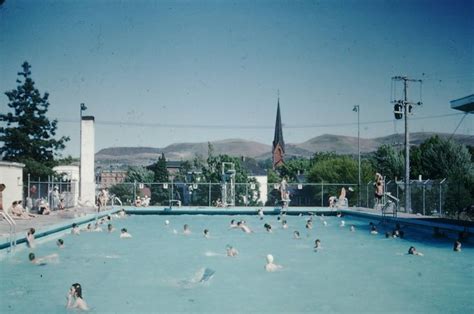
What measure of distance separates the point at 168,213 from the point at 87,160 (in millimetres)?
6259

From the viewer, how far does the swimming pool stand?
9609mm

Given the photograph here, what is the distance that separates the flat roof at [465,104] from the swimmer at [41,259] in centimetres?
1549

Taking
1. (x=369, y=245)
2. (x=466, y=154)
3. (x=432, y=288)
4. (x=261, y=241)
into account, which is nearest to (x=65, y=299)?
(x=432, y=288)

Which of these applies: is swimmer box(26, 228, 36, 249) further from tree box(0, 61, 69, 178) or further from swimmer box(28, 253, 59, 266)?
tree box(0, 61, 69, 178)

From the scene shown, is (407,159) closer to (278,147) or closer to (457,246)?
(457,246)

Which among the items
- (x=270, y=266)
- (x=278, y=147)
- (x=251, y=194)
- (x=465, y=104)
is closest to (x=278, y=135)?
(x=278, y=147)

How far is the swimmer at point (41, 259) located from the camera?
509 inches

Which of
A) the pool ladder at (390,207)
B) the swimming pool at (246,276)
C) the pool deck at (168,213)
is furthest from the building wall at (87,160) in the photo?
the pool ladder at (390,207)

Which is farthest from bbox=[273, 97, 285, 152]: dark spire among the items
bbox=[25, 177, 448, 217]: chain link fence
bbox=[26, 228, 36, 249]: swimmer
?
bbox=[26, 228, 36, 249]: swimmer

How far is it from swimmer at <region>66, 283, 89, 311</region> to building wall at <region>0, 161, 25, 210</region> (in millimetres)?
14563

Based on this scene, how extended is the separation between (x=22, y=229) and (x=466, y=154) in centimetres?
4060

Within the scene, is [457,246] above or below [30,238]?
below

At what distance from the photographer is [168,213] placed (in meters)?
30.4

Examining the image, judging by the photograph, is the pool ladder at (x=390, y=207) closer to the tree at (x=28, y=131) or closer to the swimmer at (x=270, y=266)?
the swimmer at (x=270, y=266)
